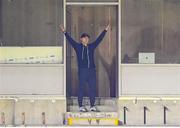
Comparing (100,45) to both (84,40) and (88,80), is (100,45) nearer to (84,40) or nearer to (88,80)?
(84,40)

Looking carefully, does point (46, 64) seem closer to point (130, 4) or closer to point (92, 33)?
point (92, 33)

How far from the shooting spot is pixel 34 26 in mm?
12750

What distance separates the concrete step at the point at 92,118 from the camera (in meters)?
12.4

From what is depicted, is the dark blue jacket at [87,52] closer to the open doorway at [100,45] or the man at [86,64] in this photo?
the man at [86,64]

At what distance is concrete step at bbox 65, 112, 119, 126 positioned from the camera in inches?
488

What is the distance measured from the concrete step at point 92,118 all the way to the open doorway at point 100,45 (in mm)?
713

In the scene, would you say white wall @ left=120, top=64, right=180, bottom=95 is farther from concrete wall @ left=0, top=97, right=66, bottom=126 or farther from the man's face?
concrete wall @ left=0, top=97, right=66, bottom=126

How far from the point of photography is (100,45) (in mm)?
13180

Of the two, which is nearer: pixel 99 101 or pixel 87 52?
pixel 87 52

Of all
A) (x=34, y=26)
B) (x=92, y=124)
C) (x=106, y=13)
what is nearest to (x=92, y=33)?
(x=106, y=13)

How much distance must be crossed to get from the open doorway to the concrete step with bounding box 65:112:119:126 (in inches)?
28.1

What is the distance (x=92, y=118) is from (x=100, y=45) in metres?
1.85

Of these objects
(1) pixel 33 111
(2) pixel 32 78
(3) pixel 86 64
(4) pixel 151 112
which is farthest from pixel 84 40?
(4) pixel 151 112

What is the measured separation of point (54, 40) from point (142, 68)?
215 cm
